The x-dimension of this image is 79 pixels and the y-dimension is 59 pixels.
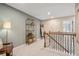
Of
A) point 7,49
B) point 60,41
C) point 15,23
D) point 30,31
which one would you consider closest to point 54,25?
point 60,41

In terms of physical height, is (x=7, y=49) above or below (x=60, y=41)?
below

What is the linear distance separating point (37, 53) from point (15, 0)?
3.20 ft

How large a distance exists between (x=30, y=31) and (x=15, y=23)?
0.29m

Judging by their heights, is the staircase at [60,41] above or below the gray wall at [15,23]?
below

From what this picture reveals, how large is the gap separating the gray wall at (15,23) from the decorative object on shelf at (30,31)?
2.8 inches

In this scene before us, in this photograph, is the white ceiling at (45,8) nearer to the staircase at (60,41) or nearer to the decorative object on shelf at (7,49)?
the staircase at (60,41)

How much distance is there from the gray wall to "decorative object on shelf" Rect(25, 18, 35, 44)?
70mm

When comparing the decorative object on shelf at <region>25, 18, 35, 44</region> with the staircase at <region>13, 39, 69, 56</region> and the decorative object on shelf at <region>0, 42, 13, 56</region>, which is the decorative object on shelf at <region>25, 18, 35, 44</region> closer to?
the staircase at <region>13, 39, 69, 56</region>

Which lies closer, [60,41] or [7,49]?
[7,49]

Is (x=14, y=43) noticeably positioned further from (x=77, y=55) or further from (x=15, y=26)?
(x=77, y=55)

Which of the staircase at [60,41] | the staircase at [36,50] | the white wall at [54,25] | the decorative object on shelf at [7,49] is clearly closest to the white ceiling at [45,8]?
the white wall at [54,25]

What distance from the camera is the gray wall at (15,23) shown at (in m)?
1.85

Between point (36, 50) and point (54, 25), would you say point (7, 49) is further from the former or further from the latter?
point (54, 25)

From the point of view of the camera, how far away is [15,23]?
1.90 metres
